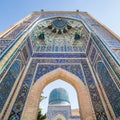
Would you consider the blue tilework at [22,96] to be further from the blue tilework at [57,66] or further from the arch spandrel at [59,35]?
the arch spandrel at [59,35]

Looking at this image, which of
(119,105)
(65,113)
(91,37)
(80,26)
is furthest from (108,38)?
(65,113)

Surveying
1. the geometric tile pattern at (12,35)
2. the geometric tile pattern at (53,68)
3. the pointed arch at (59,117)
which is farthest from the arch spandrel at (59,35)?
the pointed arch at (59,117)

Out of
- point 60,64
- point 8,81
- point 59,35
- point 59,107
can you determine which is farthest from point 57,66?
point 59,107

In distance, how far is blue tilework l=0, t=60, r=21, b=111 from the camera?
4.23 m

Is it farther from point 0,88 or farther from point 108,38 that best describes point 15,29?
point 108,38

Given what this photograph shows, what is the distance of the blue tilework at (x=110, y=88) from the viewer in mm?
3989

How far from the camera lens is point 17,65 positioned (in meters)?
5.17

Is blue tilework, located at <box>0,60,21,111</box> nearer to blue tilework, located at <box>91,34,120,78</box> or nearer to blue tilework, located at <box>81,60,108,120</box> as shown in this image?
blue tilework, located at <box>81,60,108,120</box>

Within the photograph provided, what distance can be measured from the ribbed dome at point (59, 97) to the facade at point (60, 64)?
11.8 m

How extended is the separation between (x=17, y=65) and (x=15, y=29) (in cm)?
194

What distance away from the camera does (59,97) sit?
729 inches

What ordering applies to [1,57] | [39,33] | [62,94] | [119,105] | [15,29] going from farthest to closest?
[62,94] → [39,33] → [15,29] → [1,57] → [119,105]

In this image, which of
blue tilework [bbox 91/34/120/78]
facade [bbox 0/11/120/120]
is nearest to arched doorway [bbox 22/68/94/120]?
facade [bbox 0/11/120/120]

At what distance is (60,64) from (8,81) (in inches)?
81.1
